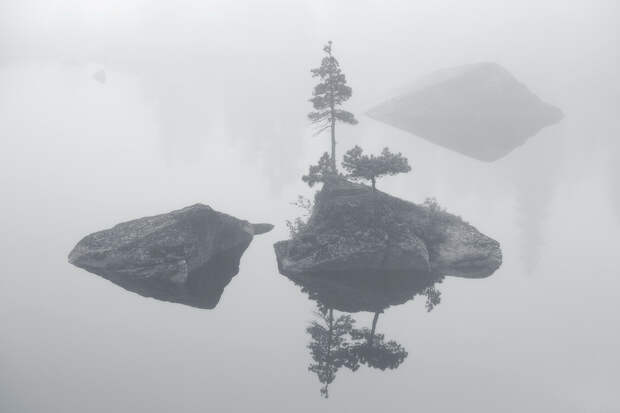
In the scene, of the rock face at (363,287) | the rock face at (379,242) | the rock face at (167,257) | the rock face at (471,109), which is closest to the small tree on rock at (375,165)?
the rock face at (379,242)

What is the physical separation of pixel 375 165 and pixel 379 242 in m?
5.41

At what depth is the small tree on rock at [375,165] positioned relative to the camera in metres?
31.4

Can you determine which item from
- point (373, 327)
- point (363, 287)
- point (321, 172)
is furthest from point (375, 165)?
point (373, 327)

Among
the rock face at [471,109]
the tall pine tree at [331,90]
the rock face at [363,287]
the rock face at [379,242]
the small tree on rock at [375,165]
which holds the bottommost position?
the rock face at [363,287]

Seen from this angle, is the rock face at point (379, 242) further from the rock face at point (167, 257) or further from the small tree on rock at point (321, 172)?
the rock face at point (167, 257)

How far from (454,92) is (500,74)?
487 inches

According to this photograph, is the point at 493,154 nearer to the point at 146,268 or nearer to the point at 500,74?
the point at 500,74

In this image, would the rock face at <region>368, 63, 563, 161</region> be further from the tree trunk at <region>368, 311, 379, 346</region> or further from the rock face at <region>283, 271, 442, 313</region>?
the tree trunk at <region>368, 311, 379, 346</region>

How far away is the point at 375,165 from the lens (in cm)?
3147

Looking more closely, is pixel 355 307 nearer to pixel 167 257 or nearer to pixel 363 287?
pixel 363 287

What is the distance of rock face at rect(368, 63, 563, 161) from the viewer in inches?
3219

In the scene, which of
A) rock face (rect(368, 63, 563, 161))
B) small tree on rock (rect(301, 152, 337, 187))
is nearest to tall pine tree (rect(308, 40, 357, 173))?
small tree on rock (rect(301, 152, 337, 187))

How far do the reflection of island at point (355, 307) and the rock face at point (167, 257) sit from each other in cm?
562

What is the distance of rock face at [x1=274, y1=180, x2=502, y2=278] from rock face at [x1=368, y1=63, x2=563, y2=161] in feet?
156
